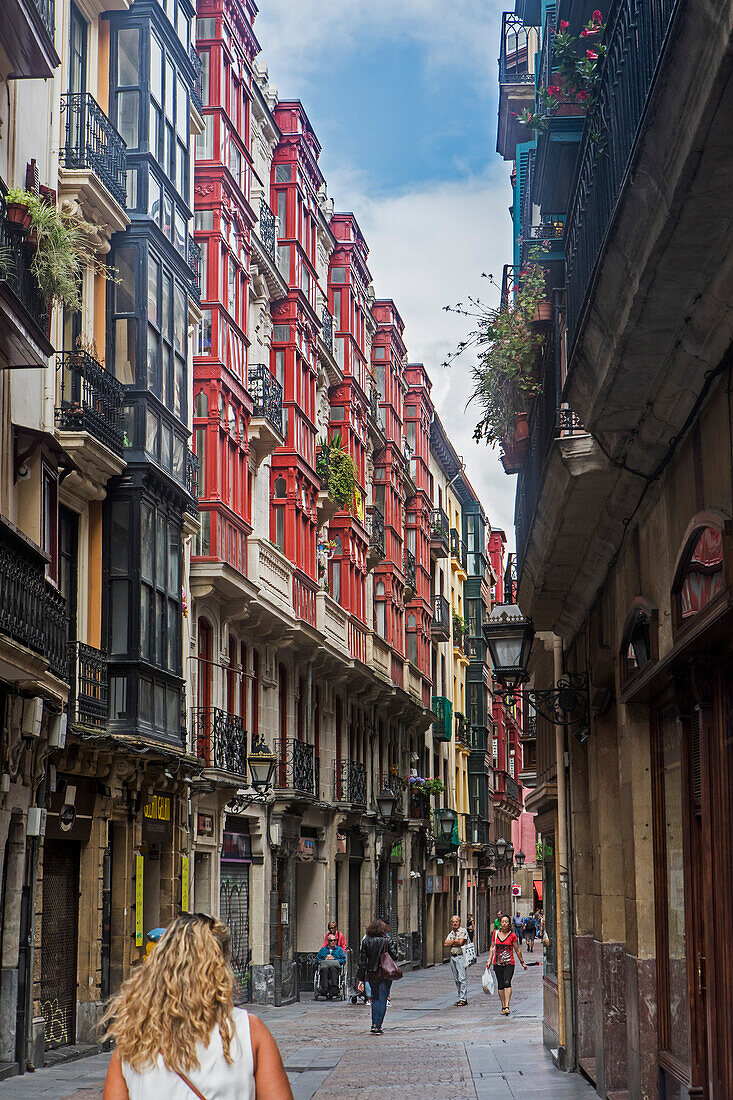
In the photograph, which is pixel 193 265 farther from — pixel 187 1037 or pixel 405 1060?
pixel 187 1037

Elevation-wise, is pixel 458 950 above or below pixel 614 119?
below

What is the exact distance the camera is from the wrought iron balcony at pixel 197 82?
2694cm

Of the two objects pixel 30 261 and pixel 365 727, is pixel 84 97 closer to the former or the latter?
pixel 30 261

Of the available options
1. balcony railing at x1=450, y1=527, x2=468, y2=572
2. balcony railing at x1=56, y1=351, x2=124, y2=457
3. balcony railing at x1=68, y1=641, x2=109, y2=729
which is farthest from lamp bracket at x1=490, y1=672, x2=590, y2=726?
balcony railing at x1=450, y1=527, x2=468, y2=572

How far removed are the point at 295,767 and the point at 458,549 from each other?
38.7 meters

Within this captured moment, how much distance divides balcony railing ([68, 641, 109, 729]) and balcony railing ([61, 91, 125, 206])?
21.5ft

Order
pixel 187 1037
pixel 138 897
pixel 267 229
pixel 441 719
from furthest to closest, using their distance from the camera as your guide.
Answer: pixel 441 719 < pixel 267 229 < pixel 138 897 < pixel 187 1037

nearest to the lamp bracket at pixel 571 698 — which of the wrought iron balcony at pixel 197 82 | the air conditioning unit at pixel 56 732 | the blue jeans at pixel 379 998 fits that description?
the air conditioning unit at pixel 56 732

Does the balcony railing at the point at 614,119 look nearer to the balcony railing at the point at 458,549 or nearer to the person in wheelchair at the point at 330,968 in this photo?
the person in wheelchair at the point at 330,968

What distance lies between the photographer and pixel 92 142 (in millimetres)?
21156

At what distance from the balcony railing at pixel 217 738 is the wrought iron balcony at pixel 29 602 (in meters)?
9.98

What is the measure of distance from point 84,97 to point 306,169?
16.9 meters

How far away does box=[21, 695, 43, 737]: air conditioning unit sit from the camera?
56.3 feet

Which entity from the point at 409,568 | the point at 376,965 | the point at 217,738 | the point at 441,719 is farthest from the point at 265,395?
the point at 441,719
